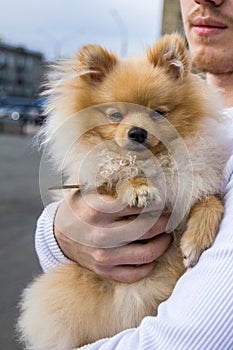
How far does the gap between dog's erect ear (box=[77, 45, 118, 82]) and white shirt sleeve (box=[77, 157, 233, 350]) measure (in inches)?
28.5

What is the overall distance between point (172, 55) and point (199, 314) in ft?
2.89

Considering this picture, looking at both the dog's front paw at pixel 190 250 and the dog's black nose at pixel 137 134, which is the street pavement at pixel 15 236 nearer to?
the dog's black nose at pixel 137 134

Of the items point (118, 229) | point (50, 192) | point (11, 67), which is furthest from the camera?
point (11, 67)

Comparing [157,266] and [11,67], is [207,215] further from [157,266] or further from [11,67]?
[11,67]

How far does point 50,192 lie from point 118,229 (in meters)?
0.45

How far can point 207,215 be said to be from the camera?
1.32m

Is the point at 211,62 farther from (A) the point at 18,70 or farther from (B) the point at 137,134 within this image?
(A) the point at 18,70

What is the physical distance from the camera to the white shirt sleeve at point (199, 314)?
1.00m

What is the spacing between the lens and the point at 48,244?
1761 mm

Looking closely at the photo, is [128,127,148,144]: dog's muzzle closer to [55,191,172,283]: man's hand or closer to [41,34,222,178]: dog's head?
[41,34,222,178]: dog's head

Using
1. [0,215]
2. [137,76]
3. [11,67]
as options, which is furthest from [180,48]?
[11,67]

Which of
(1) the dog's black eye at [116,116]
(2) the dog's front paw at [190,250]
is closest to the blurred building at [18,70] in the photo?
(1) the dog's black eye at [116,116]

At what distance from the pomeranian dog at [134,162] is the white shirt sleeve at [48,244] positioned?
8 centimetres

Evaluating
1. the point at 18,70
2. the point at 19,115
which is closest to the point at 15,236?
the point at 19,115
